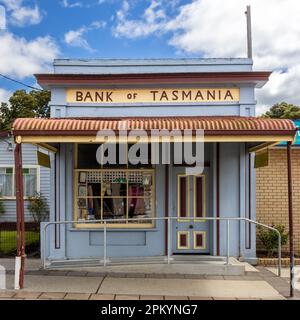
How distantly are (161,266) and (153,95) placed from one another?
4008 millimetres

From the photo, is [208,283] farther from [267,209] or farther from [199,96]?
[199,96]

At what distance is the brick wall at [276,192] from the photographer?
35.3 feet

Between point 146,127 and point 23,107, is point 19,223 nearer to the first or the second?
point 146,127

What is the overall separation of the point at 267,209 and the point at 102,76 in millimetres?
5431

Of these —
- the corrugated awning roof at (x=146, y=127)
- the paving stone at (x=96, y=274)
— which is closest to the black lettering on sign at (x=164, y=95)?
the corrugated awning roof at (x=146, y=127)

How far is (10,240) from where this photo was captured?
1323 cm

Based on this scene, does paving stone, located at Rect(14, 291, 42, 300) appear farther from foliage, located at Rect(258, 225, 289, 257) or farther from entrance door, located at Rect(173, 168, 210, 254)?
foliage, located at Rect(258, 225, 289, 257)

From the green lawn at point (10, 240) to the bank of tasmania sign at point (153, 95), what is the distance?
4.61 m

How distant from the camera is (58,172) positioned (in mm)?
9641

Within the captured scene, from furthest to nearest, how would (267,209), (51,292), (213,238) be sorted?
(267,209) → (213,238) → (51,292)

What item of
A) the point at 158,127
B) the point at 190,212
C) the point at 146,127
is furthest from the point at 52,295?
the point at 190,212

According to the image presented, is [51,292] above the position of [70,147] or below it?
below

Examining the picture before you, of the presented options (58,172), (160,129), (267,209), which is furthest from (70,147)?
(267,209)

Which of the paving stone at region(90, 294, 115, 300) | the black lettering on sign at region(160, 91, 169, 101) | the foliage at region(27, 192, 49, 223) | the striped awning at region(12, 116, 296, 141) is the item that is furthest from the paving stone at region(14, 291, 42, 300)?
the foliage at region(27, 192, 49, 223)
